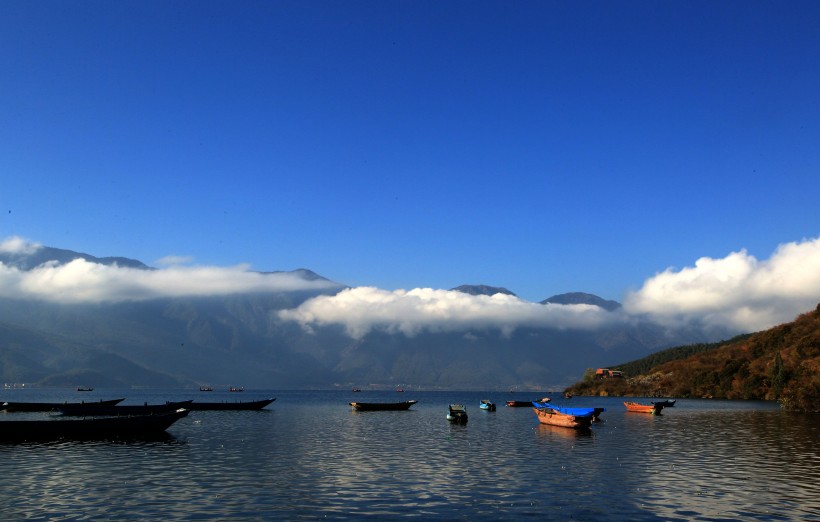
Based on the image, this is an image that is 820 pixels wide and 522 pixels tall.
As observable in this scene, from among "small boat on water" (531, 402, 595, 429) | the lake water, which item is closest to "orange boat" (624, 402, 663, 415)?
"small boat on water" (531, 402, 595, 429)

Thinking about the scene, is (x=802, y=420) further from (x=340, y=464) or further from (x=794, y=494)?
(x=340, y=464)

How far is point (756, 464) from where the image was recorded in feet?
173

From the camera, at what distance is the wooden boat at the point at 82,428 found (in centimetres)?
7112

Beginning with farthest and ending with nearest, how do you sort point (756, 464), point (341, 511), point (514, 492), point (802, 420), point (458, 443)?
point (802, 420)
point (458, 443)
point (756, 464)
point (514, 492)
point (341, 511)

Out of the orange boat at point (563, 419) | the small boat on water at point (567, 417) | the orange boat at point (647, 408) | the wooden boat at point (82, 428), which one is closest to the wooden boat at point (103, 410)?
the wooden boat at point (82, 428)

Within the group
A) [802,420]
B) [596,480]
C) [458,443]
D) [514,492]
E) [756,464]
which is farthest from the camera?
[802,420]

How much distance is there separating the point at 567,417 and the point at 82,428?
61.3 m

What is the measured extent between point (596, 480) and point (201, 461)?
105 ft

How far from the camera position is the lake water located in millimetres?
35156

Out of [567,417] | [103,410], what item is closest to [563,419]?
[567,417]

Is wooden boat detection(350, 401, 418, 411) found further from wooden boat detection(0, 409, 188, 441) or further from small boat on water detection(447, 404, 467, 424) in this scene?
wooden boat detection(0, 409, 188, 441)

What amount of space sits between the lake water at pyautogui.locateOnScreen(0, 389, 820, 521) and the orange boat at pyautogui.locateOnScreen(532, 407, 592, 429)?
10.1m

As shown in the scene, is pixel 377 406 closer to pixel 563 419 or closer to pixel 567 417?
pixel 563 419

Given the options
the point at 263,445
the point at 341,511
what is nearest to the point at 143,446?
the point at 263,445
